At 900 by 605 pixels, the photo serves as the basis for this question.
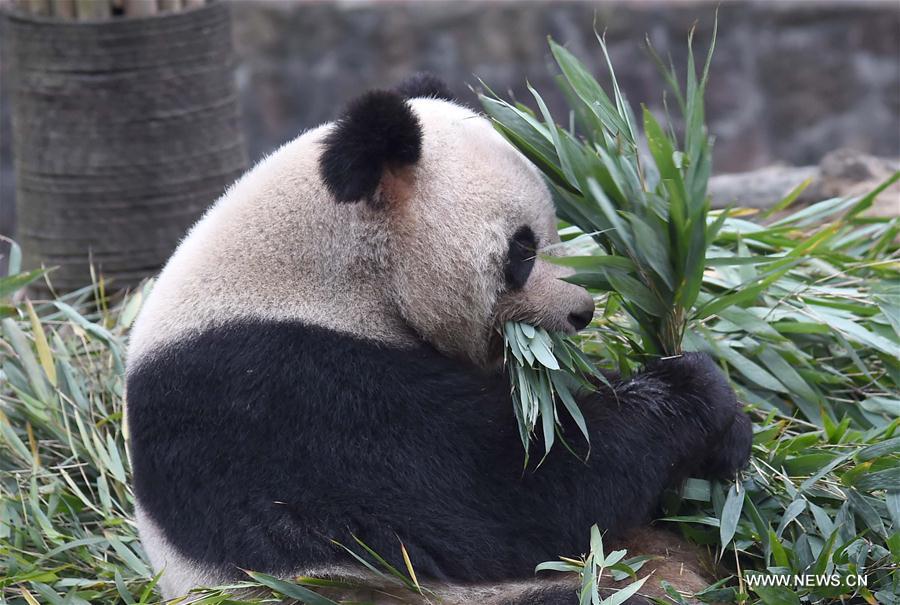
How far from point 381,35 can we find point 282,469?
6721 millimetres

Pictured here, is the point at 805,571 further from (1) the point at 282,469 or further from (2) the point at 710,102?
(2) the point at 710,102

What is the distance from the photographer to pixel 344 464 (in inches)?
108

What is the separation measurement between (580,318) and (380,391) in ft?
2.20

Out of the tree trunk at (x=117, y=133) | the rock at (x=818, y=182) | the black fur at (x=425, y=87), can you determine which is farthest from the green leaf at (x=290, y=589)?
the rock at (x=818, y=182)

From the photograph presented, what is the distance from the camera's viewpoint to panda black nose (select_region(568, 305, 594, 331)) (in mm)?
3062

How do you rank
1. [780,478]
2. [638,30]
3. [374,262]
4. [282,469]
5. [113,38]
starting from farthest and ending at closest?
[638,30], [113,38], [780,478], [374,262], [282,469]

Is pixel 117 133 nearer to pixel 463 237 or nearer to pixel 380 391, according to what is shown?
pixel 463 237

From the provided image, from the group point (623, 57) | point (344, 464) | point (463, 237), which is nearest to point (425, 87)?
point (463, 237)

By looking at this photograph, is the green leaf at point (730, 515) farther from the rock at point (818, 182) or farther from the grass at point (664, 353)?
the rock at point (818, 182)

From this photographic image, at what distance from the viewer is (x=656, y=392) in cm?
302

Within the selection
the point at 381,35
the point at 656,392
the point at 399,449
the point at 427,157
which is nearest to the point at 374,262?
the point at 427,157

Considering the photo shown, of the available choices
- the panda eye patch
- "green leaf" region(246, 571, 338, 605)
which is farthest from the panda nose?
"green leaf" region(246, 571, 338, 605)

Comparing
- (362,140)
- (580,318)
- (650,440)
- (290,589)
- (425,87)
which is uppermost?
(425,87)

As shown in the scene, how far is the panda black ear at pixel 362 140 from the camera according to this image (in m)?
2.72
